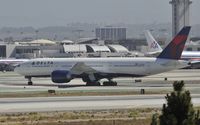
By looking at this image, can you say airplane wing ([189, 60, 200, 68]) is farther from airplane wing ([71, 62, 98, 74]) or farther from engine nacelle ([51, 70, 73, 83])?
engine nacelle ([51, 70, 73, 83])

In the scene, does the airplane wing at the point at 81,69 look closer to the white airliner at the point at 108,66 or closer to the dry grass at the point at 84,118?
the white airliner at the point at 108,66

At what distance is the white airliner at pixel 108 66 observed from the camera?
8269 cm

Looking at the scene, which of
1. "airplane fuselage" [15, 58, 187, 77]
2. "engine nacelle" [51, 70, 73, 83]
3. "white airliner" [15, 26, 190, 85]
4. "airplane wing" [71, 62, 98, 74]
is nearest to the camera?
"engine nacelle" [51, 70, 73, 83]

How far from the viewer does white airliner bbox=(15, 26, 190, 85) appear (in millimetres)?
82688

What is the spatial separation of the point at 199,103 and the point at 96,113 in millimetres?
12111

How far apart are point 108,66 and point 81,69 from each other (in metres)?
4.25

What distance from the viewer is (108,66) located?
85.6 meters

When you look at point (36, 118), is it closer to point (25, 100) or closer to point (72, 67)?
point (25, 100)

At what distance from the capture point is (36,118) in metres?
39.3

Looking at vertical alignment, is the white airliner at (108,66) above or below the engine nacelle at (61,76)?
above

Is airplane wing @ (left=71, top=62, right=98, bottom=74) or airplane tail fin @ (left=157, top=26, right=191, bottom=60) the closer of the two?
airplane tail fin @ (left=157, top=26, right=191, bottom=60)

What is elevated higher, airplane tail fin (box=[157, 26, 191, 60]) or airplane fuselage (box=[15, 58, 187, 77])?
airplane tail fin (box=[157, 26, 191, 60])

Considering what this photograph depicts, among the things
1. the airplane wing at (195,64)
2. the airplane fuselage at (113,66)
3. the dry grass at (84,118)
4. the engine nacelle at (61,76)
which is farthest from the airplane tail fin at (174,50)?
the airplane wing at (195,64)

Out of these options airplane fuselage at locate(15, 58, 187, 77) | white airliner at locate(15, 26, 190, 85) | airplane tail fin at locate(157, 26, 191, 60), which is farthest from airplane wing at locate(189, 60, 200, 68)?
airplane fuselage at locate(15, 58, 187, 77)
